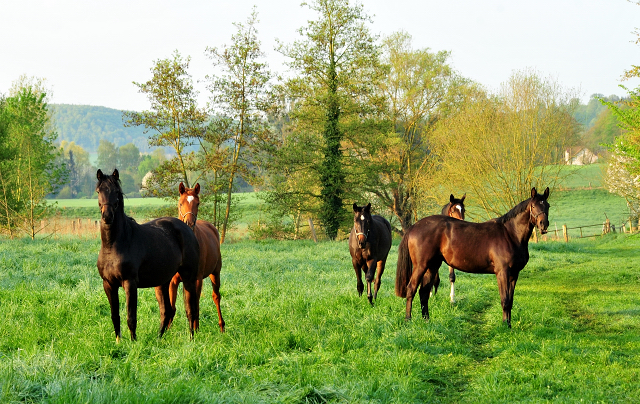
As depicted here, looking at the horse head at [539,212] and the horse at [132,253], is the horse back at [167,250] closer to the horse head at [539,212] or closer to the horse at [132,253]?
the horse at [132,253]

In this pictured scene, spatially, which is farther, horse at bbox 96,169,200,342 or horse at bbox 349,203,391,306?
horse at bbox 349,203,391,306

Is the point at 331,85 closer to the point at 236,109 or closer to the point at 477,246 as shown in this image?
the point at 236,109

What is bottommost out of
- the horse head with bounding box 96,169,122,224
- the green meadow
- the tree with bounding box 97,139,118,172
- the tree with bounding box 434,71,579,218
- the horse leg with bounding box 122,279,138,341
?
the green meadow

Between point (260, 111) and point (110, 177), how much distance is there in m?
22.0

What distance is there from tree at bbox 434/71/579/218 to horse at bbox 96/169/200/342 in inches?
861

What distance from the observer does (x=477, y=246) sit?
27.9 ft

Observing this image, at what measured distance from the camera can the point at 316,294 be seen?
392 inches

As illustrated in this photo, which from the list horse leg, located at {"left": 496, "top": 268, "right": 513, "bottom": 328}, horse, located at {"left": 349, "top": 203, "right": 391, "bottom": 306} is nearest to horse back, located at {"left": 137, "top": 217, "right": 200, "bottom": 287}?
horse, located at {"left": 349, "top": 203, "right": 391, "bottom": 306}

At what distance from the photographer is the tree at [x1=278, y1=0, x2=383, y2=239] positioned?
2839 centimetres

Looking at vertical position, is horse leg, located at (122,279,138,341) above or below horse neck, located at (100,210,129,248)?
below

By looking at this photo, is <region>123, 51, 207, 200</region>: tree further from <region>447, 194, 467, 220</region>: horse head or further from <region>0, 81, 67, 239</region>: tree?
<region>447, 194, 467, 220</region>: horse head

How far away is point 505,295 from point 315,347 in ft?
11.8

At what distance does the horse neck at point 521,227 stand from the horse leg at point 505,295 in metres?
0.61

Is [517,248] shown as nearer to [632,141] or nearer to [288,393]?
[288,393]
